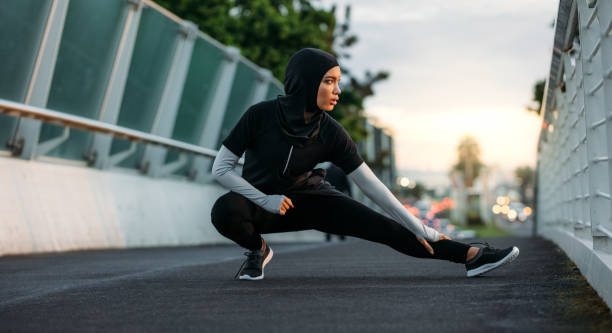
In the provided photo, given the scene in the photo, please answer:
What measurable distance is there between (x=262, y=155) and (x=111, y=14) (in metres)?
7.80

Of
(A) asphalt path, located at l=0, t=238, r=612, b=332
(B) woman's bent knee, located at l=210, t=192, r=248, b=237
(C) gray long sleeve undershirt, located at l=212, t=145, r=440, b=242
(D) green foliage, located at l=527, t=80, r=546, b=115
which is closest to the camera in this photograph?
(A) asphalt path, located at l=0, t=238, r=612, b=332

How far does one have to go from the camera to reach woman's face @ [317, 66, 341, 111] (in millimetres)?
5523

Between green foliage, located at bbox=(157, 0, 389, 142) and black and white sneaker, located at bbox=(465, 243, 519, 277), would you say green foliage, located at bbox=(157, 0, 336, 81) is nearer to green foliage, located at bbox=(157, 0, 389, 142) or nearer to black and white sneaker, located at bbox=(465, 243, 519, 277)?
green foliage, located at bbox=(157, 0, 389, 142)

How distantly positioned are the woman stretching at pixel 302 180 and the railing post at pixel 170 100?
358 inches

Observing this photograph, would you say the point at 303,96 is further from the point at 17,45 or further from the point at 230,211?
the point at 17,45

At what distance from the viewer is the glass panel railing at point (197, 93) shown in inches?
639

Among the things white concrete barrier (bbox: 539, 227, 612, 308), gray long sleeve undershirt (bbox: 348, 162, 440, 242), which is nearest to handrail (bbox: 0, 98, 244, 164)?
gray long sleeve undershirt (bbox: 348, 162, 440, 242)

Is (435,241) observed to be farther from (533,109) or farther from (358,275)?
(533,109)

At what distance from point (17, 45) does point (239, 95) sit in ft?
30.2

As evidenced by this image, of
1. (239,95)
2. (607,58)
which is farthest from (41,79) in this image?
(239,95)

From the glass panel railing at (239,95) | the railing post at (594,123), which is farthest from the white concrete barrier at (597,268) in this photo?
the glass panel railing at (239,95)

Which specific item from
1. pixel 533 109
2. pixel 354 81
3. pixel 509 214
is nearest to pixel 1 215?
pixel 533 109

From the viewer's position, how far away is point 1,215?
9055 millimetres

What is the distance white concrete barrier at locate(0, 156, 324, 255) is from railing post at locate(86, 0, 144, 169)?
0.53m
